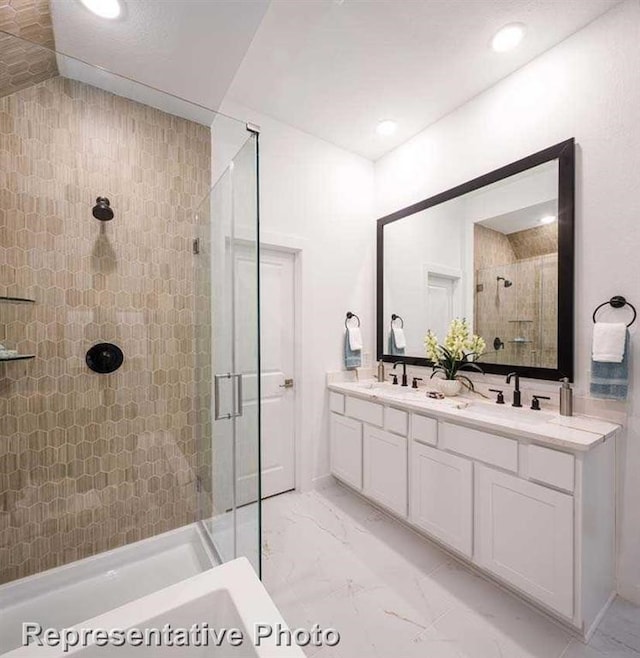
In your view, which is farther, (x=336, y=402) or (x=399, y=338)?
(x=399, y=338)

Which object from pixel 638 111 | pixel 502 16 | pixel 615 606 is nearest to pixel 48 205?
pixel 502 16

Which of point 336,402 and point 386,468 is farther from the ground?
point 336,402

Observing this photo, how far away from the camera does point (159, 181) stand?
2.13 metres

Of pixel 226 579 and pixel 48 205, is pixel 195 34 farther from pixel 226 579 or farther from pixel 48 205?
pixel 226 579

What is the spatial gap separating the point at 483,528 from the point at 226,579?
137 centimetres

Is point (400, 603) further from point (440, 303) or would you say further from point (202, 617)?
point (440, 303)

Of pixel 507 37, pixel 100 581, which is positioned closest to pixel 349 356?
pixel 100 581

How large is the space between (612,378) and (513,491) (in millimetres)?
738

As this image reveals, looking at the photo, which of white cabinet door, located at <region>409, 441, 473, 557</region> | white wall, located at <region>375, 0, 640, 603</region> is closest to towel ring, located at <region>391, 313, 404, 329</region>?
white cabinet door, located at <region>409, 441, 473, 557</region>

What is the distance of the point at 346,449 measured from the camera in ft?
8.77

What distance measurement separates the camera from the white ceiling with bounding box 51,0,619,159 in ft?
5.31

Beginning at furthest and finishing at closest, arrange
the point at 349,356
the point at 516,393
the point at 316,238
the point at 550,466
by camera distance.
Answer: the point at 349,356 < the point at 316,238 < the point at 516,393 < the point at 550,466

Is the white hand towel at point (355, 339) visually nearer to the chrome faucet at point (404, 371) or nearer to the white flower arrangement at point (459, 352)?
the chrome faucet at point (404, 371)

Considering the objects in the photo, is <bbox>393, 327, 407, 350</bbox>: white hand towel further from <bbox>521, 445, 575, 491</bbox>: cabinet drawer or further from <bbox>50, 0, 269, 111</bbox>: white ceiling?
<bbox>50, 0, 269, 111</bbox>: white ceiling
